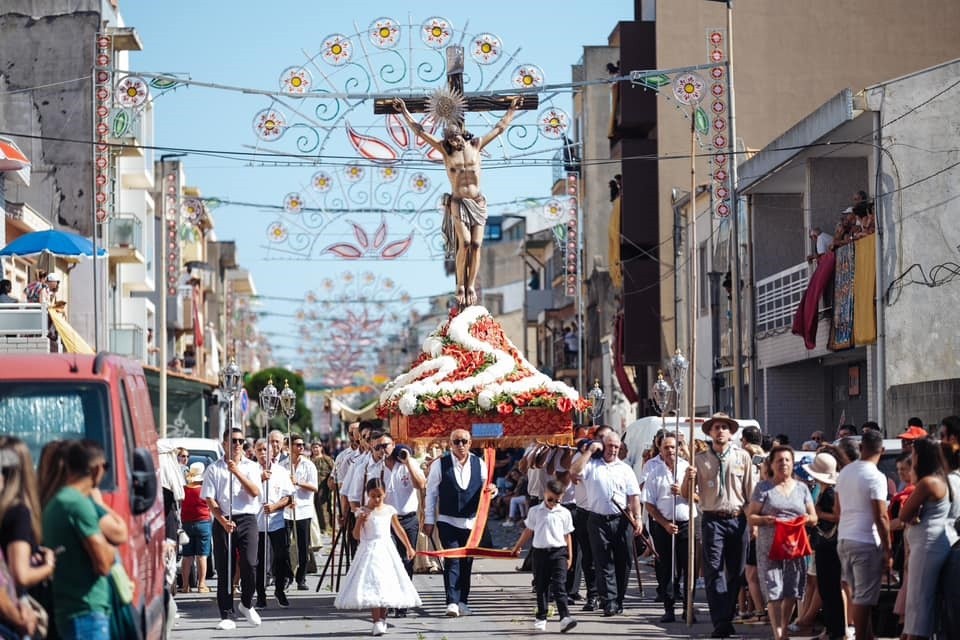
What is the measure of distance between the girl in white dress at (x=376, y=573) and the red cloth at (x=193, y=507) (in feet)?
19.6

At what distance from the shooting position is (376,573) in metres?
16.6

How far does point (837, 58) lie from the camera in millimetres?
42750

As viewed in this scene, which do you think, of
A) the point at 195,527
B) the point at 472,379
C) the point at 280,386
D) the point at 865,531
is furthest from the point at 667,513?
the point at 280,386

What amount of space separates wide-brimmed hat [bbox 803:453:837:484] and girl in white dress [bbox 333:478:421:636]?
3.96m

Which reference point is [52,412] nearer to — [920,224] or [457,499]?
[457,499]

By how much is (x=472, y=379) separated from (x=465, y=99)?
4.51 meters

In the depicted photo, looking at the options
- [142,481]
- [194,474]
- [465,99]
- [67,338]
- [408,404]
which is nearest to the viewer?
[142,481]

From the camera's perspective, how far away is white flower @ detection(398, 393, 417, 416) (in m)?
21.2

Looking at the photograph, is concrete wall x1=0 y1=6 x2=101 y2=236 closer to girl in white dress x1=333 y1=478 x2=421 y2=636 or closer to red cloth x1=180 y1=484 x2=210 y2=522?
red cloth x1=180 y1=484 x2=210 y2=522

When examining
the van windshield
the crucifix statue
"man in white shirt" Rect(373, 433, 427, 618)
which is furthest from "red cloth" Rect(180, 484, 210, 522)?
the van windshield

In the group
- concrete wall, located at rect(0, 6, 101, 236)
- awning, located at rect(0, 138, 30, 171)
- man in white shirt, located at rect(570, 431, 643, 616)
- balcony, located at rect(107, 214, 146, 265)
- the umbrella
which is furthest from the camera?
balcony, located at rect(107, 214, 146, 265)

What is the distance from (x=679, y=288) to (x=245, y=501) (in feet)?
99.9

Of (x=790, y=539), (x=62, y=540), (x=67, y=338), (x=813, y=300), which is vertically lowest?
(x=790, y=539)

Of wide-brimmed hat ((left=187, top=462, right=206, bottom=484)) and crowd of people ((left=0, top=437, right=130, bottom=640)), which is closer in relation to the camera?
crowd of people ((left=0, top=437, right=130, bottom=640))
